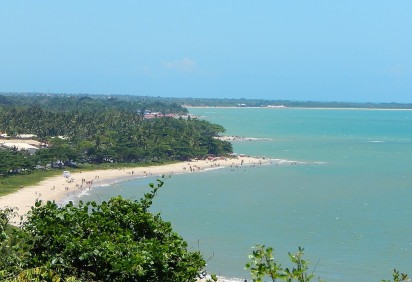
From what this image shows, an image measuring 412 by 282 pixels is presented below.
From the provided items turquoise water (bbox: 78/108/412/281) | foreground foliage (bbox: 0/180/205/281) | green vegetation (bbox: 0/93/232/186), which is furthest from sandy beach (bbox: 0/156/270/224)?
foreground foliage (bbox: 0/180/205/281)

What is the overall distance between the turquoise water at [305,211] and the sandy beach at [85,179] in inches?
88.5

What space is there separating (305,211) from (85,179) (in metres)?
20.6

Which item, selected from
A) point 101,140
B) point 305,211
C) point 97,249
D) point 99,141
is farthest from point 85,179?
point 97,249

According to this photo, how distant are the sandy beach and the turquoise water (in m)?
2.25

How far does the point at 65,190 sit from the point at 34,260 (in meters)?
36.7

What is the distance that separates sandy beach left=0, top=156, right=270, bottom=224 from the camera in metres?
38.8

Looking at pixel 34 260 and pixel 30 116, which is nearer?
pixel 34 260

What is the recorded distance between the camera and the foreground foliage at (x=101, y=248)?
25.5 ft

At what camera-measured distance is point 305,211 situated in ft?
127

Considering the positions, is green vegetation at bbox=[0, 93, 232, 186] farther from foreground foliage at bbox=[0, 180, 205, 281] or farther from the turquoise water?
foreground foliage at bbox=[0, 180, 205, 281]

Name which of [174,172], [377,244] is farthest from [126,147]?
[377,244]

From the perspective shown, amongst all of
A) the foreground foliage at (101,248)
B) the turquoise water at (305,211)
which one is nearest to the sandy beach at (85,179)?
the turquoise water at (305,211)

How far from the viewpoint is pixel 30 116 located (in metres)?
74.1

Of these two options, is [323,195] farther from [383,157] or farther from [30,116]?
[30,116]
